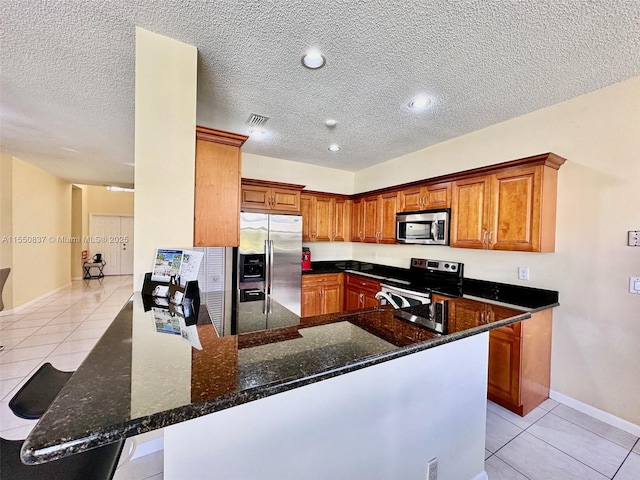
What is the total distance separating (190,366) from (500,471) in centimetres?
213

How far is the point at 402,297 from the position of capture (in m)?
3.32

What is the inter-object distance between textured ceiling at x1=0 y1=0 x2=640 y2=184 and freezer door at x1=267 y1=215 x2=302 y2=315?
4.05 ft

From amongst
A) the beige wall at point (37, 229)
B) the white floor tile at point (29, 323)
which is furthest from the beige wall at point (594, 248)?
the beige wall at point (37, 229)

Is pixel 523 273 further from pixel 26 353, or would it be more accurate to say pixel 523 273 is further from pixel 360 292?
pixel 26 353

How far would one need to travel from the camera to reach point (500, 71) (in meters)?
2.04

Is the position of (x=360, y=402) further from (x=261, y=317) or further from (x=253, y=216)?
(x=253, y=216)

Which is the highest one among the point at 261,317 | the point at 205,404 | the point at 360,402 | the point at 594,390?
the point at 205,404

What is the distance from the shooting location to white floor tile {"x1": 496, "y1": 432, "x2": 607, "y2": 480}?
1735 millimetres

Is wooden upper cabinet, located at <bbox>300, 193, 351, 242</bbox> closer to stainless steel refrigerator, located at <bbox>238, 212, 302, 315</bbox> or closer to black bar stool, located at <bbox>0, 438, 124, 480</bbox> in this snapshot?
stainless steel refrigerator, located at <bbox>238, 212, 302, 315</bbox>

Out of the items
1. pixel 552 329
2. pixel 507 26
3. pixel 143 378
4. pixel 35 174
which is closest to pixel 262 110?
pixel 507 26

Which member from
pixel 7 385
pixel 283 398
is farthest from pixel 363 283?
pixel 7 385

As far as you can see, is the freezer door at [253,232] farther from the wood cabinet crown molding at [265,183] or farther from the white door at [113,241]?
the white door at [113,241]

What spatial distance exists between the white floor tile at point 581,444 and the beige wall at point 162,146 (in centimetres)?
301

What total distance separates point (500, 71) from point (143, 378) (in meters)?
2.78
